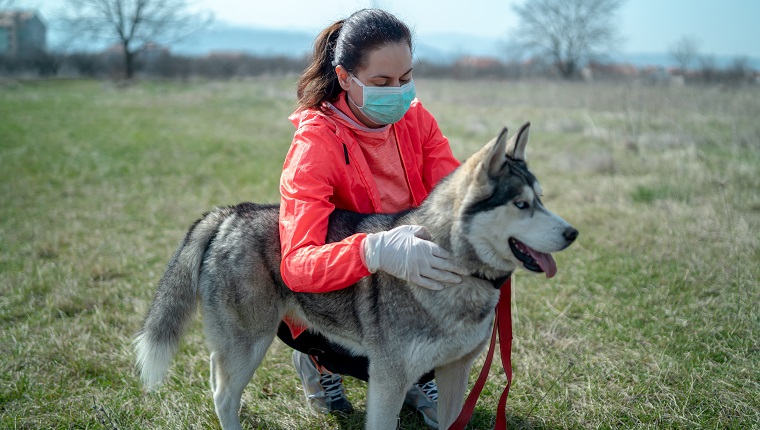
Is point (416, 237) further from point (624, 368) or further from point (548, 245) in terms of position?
point (624, 368)

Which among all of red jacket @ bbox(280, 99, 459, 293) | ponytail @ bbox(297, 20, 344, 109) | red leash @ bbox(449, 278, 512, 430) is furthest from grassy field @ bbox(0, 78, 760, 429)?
red jacket @ bbox(280, 99, 459, 293)

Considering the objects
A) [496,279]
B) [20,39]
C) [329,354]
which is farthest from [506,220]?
[20,39]

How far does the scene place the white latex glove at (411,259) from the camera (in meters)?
2.57

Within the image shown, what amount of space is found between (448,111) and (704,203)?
1223 centimetres

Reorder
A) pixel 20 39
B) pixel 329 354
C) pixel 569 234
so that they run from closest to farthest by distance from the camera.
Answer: pixel 569 234
pixel 329 354
pixel 20 39

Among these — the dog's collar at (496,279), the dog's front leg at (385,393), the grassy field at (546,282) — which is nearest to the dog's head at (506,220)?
the dog's collar at (496,279)

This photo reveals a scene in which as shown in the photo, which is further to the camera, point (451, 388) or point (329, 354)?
A: point (329, 354)

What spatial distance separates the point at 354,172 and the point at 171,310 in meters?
1.27

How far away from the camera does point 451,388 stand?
3.17 metres

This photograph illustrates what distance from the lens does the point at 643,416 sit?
11.0ft

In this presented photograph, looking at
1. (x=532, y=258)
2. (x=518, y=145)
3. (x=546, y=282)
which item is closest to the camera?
(x=532, y=258)

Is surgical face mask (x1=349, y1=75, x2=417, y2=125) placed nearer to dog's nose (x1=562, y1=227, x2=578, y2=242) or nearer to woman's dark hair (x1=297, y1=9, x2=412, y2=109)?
woman's dark hair (x1=297, y1=9, x2=412, y2=109)

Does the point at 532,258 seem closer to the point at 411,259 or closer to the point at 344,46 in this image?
the point at 411,259

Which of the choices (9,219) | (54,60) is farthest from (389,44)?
(54,60)
